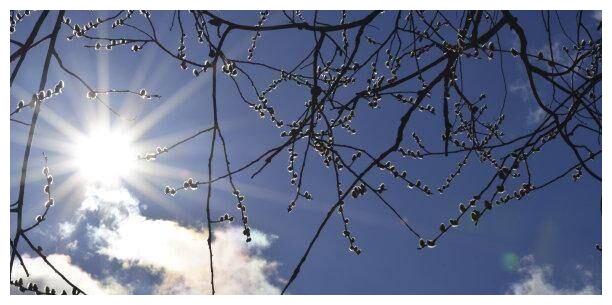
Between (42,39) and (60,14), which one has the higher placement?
(60,14)

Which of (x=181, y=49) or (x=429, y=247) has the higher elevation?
(x=181, y=49)
